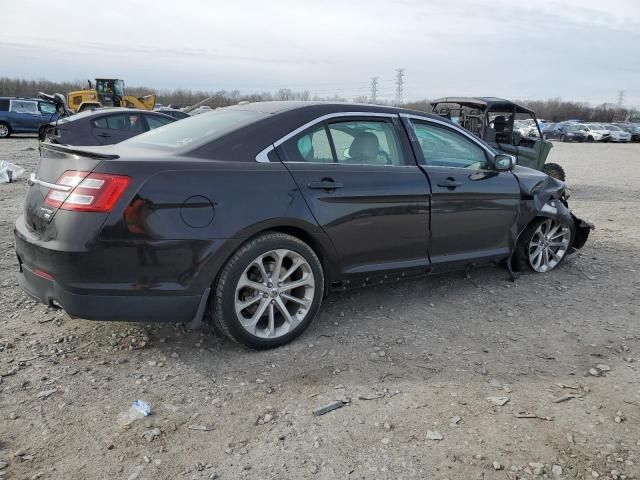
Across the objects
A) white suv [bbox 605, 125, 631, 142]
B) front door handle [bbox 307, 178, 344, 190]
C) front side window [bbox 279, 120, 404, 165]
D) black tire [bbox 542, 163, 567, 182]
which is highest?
white suv [bbox 605, 125, 631, 142]

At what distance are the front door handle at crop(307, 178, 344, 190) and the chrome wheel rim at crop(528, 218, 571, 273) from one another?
2.41 metres

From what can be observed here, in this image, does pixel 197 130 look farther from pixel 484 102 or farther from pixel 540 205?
pixel 484 102

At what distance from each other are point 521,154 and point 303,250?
27.6ft

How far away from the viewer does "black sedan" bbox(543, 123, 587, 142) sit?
39.9m

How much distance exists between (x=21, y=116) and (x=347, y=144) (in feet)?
75.5

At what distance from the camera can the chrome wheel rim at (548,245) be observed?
16.8 feet

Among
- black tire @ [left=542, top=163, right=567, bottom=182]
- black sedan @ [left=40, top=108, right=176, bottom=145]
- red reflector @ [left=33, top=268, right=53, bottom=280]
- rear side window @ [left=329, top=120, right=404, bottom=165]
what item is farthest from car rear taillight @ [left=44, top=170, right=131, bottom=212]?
black tire @ [left=542, top=163, right=567, bottom=182]

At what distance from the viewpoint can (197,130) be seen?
3.64 metres

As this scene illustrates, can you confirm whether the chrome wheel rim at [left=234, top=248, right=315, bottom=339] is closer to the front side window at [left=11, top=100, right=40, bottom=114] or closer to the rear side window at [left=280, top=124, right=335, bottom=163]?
the rear side window at [left=280, top=124, right=335, bottom=163]

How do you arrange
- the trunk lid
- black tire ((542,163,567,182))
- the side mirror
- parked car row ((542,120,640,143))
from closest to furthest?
1. the trunk lid
2. the side mirror
3. black tire ((542,163,567,182))
4. parked car row ((542,120,640,143))

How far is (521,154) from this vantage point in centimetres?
1057

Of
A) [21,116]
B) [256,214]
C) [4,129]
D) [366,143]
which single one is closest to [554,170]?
[366,143]

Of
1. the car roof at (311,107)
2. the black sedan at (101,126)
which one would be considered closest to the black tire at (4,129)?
the black sedan at (101,126)

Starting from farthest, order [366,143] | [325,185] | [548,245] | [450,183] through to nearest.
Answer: [548,245] < [450,183] < [366,143] < [325,185]
